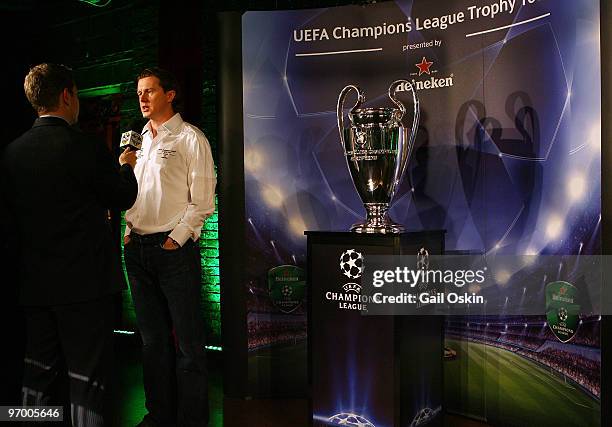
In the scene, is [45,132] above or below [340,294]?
above

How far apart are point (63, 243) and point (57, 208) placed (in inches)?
4.6

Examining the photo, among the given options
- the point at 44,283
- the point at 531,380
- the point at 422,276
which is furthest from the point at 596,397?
the point at 44,283

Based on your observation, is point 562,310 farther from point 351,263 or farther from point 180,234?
point 180,234

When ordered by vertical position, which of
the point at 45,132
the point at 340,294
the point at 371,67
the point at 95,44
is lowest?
the point at 340,294

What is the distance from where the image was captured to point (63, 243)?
2.19 m

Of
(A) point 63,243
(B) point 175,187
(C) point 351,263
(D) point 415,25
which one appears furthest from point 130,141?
(D) point 415,25

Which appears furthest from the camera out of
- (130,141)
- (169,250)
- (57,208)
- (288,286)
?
(288,286)

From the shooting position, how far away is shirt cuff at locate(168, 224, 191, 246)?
2.60 m

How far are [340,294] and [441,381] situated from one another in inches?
24.5

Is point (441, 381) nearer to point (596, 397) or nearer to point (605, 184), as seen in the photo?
point (596, 397)

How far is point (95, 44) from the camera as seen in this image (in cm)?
493

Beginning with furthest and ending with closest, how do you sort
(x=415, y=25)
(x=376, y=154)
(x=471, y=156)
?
(x=415, y=25)
(x=471, y=156)
(x=376, y=154)

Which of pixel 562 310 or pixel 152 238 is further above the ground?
pixel 152 238

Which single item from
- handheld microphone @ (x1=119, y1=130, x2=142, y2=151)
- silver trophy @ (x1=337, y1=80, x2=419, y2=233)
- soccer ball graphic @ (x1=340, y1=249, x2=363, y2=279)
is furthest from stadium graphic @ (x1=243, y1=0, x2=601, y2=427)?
handheld microphone @ (x1=119, y1=130, x2=142, y2=151)
